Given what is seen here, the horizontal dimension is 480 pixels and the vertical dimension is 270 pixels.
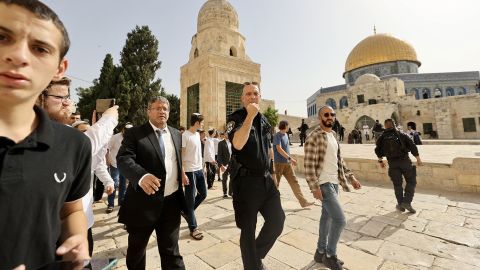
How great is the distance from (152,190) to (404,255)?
3.09 m

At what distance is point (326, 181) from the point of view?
2830 mm

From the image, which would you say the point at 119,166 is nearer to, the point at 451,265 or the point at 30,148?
the point at 30,148

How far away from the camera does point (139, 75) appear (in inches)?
949

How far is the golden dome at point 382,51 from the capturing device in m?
41.4

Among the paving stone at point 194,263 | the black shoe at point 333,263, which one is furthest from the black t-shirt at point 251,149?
the paving stone at point 194,263

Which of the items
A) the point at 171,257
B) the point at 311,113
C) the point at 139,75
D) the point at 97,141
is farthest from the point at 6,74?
the point at 311,113

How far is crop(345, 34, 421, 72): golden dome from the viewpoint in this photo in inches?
1630

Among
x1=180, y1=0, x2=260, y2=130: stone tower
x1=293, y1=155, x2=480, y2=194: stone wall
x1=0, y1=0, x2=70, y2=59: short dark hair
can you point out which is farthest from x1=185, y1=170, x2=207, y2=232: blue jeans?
x1=180, y1=0, x2=260, y2=130: stone tower

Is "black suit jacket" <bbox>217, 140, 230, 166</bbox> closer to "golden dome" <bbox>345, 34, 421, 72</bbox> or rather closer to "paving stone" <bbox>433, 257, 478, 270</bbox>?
"paving stone" <bbox>433, 257, 478, 270</bbox>

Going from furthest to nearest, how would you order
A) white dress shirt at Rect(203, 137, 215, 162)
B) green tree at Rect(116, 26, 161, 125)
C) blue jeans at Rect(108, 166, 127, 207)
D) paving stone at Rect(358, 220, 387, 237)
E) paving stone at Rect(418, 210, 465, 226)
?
green tree at Rect(116, 26, 161, 125), white dress shirt at Rect(203, 137, 215, 162), blue jeans at Rect(108, 166, 127, 207), paving stone at Rect(418, 210, 465, 226), paving stone at Rect(358, 220, 387, 237)

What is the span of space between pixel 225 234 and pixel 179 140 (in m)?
1.83

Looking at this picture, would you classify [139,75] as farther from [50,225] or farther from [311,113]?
[311,113]

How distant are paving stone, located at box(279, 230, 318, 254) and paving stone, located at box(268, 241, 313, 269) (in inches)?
4.0

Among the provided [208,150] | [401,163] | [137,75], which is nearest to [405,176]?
[401,163]
